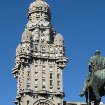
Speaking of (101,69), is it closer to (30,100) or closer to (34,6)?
(30,100)

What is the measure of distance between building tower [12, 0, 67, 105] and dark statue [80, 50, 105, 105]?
369 ft

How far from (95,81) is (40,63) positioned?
395 ft

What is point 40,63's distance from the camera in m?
153

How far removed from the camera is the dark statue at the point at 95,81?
3288 centimetres

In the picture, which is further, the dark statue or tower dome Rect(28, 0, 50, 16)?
tower dome Rect(28, 0, 50, 16)

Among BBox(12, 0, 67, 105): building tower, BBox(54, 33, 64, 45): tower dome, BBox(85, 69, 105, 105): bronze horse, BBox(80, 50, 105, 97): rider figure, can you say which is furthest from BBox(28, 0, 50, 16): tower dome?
BBox(85, 69, 105, 105): bronze horse

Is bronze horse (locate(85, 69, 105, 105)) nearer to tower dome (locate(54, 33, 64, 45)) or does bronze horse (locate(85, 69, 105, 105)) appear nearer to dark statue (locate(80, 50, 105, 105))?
dark statue (locate(80, 50, 105, 105))

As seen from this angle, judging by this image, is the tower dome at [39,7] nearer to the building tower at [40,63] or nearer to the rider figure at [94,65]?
the building tower at [40,63]

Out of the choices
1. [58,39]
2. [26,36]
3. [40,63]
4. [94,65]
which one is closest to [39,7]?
[26,36]

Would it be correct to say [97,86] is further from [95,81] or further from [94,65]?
[94,65]

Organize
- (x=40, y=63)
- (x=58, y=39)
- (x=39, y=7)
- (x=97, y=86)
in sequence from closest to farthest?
(x=97, y=86) < (x=40, y=63) < (x=58, y=39) < (x=39, y=7)

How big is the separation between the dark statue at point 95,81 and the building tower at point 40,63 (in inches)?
4431

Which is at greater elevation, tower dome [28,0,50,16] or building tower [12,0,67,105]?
tower dome [28,0,50,16]

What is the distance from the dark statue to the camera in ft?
108
